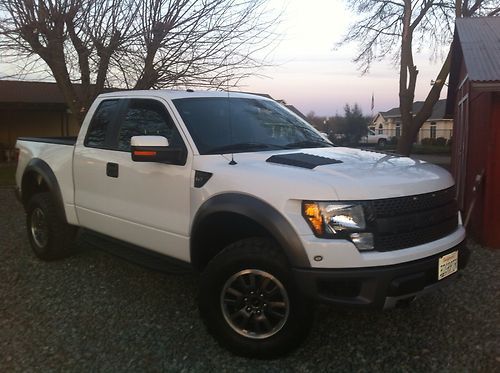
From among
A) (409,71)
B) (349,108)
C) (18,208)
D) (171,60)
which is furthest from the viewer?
(349,108)

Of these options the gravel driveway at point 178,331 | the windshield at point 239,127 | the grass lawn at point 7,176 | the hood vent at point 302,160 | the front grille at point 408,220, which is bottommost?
the grass lawn at point 7,176

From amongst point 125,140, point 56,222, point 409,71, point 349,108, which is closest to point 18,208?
point 56,222

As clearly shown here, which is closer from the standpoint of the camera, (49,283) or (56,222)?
(49,283)

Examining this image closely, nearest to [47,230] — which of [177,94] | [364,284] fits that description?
[177,94]

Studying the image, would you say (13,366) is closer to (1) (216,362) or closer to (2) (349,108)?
(1) (216,362)

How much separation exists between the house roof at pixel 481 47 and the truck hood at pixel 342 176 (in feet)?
9.77

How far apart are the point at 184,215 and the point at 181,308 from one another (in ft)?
3.15

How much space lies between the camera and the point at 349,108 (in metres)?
57.1

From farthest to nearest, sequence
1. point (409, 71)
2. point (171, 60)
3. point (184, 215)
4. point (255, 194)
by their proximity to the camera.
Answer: point (409, 71)
point (171, 60)
point (184, 215)
point (255, 194)

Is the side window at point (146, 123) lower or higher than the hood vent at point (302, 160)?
higher

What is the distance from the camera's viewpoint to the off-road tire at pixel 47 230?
18.4 feet

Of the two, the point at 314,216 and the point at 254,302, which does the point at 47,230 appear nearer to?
the point at 254,302

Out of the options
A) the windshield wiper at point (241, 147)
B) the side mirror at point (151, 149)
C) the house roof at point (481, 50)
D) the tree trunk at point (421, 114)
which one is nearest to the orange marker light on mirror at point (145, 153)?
the side mirror at point (151, 149)

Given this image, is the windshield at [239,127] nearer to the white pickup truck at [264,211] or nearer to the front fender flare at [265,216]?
the white pickup truck at [264,211]
